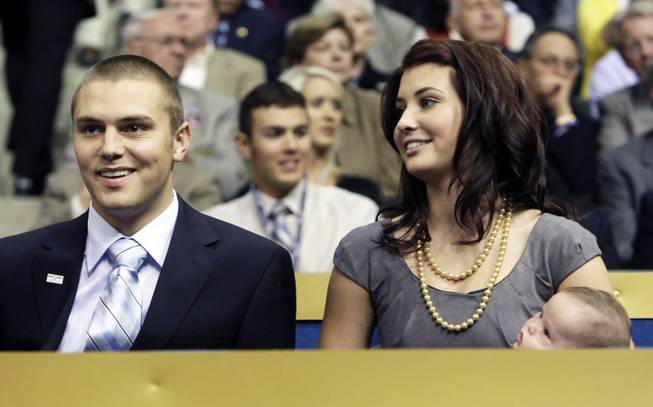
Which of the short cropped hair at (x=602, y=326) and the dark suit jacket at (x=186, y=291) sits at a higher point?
the short cropped hair at (x=602, y=326)

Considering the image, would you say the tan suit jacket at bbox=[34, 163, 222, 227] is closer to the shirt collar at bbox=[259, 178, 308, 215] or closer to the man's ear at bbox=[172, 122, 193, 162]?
the shirt collar at bbox=[259, 178, 308, 215]

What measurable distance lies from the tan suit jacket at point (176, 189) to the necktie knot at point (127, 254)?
2203 millimetres

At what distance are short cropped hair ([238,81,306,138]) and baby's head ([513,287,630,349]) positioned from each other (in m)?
2.47

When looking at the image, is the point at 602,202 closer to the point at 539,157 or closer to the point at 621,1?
the point at 621,1

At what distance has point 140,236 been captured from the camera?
A: 2734 millimetres

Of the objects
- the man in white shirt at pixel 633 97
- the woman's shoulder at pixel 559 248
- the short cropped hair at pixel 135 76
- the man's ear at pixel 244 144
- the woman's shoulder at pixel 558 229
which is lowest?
the man's ear at pixel 244 144

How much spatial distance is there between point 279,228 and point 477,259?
1875mm

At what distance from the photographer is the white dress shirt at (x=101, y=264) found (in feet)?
8.71

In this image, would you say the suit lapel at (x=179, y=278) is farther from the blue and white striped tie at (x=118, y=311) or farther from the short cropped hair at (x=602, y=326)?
the short cropped hair at (x=602, y=326)

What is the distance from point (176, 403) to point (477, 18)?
4.36 m

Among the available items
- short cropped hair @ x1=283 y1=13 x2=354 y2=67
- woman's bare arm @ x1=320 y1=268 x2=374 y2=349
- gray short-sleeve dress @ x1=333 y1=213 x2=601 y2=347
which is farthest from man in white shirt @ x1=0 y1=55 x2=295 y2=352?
short cropped hair @ x1=283 y1=13 x2=354 y2=67

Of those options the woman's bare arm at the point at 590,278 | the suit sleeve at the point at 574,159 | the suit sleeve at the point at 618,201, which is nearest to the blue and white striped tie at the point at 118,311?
the woman's bare arm at the point at 590,278

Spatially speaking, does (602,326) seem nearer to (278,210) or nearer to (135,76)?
(135,76)

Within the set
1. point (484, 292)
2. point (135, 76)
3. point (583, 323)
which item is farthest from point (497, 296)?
point (135, 76)
